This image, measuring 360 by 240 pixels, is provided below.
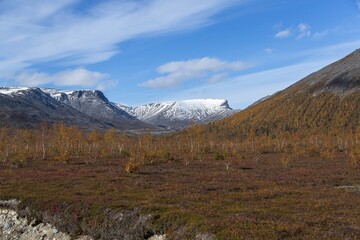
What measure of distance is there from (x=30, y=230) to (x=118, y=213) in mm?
7763

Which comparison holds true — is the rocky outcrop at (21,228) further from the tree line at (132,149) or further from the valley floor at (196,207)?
the tree line at (132,149)

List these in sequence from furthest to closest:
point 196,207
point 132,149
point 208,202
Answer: point 132,149, point 208,202, point 196,207

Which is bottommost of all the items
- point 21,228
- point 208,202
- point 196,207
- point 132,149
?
Answer: point 208,202

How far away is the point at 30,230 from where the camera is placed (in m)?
30.4

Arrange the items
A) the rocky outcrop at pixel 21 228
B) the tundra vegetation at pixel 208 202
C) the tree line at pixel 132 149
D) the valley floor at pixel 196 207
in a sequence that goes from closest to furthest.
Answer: the valley floor at pixel 196 207
the tundra vegetation at pixel 208 202
the rocky outcrop at pixel 21 228
the tree line at pixel 132 149

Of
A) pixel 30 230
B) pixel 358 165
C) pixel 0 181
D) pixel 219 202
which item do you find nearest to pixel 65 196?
pixel 30 230

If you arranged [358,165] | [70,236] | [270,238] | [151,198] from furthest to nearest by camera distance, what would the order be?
1. [358,165]
2. [151,198]
3. [70,236]
4. [270,238]

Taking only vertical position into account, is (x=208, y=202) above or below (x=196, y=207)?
below

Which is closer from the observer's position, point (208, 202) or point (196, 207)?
point (196, 207)

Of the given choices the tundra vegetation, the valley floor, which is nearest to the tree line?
the tundra vegetation

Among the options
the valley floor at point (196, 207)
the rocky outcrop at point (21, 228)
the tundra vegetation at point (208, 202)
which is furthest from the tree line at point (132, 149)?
the rocky outcrop at point (21, 228)

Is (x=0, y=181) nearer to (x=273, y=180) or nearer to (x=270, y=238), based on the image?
(x=273, y=180)

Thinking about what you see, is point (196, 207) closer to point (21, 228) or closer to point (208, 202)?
point (208, 202)

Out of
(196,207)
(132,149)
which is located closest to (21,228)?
(196,207)
